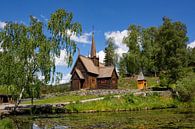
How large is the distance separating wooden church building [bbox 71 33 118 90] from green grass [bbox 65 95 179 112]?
24089mm

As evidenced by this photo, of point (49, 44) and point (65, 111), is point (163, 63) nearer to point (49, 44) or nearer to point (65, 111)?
point (65, 111)

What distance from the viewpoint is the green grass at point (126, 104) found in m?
50.7

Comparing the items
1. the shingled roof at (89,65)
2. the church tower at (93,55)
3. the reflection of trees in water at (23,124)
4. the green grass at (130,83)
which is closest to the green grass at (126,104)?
the reflection of trees in water at (23,124)

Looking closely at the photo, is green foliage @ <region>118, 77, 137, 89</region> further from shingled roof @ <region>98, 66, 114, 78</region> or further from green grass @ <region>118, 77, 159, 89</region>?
shingled roof @ <region>98, 66, 114, 78</region>

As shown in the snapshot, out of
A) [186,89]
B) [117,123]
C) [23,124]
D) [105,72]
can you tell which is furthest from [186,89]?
[23,124]

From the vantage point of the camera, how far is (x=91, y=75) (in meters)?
79.0

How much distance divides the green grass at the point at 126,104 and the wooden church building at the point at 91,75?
24089 millimetres

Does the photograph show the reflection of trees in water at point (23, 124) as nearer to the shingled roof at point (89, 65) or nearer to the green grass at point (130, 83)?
the shingled roof at point (89, 65)

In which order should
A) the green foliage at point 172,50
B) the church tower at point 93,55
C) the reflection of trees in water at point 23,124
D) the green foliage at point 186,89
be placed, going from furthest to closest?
the church tower at point 93,55, the green foliage at point 172,50, the green foliage at point 186,89, the reflection of trees in water at point 23,124

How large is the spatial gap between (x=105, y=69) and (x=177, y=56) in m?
22.3

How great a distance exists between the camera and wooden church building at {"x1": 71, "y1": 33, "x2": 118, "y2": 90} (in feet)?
256

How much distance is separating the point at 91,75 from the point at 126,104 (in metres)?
26.7

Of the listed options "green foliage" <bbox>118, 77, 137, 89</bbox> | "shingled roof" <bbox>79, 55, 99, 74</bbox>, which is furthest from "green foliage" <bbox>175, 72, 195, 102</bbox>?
"green foliage" <bbox>118, 77, 137, 89</bbox>

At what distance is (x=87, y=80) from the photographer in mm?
78125
